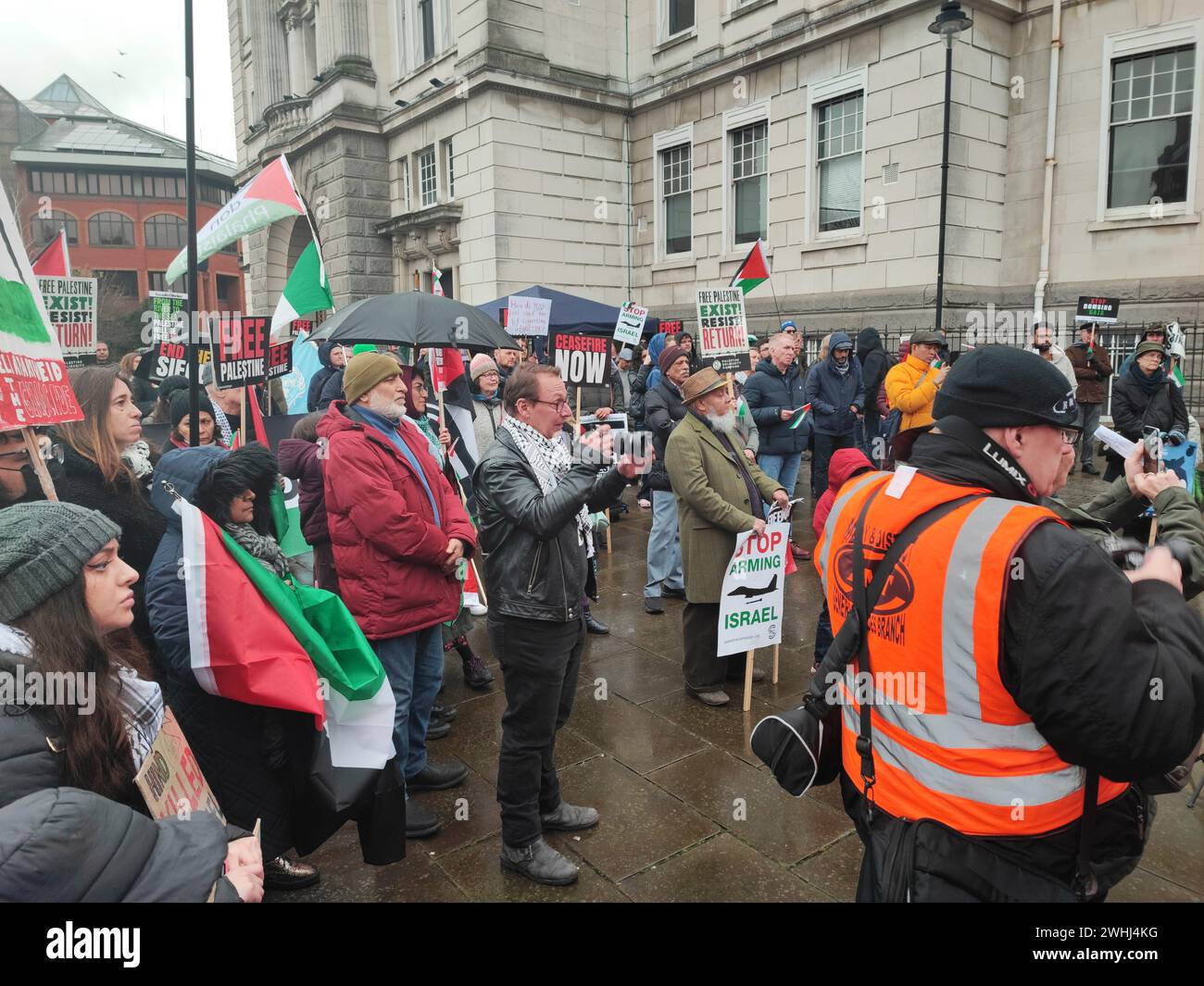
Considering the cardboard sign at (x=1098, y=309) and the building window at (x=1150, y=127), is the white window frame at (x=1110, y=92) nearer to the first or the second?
the building window at (x=1150, y=127)

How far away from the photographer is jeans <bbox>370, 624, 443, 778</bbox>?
12.0 ft

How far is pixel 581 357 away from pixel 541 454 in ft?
11.7

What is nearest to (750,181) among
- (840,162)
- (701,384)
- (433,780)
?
(840,162)

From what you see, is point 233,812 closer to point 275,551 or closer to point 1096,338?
point 275,551

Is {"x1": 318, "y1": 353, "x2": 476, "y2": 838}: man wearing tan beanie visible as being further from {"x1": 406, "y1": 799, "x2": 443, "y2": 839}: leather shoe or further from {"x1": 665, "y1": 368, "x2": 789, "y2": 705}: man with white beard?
{"x1": 665, "y1": 368, "x2": 789, "y2": 705}: man with white beard

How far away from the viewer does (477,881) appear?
3246 mm

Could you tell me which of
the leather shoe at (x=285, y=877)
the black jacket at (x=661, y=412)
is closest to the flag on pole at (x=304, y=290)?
the black jacket at (x=661, y=412)

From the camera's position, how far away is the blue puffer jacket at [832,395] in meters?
8.77

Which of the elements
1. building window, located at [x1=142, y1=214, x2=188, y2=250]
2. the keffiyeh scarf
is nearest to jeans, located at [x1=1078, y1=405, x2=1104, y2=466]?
the keffiyeh scarf

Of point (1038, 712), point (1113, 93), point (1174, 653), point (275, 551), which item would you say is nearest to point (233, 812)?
point (275, 551)

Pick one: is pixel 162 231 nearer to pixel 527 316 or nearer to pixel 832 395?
pixel 527 316

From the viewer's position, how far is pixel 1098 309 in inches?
445

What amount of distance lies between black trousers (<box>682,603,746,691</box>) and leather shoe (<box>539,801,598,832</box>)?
151cm

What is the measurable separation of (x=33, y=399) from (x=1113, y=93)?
1532 centimetres
